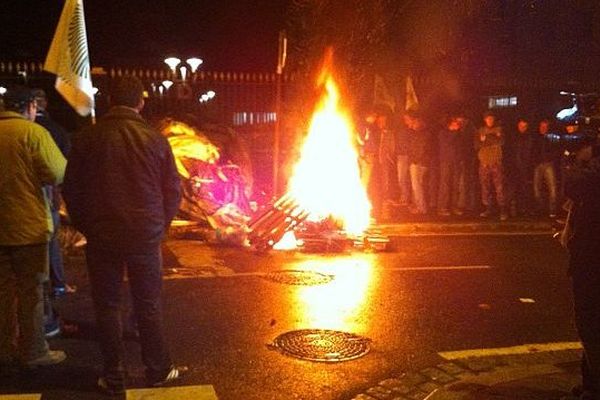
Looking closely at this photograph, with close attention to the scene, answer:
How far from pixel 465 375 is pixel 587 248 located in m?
1.56

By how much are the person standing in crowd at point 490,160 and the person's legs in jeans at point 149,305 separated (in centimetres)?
991

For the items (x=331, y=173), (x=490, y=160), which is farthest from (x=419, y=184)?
(x=331, y=173)

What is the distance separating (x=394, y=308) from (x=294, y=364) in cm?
200

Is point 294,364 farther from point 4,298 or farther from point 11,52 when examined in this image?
point 11,52

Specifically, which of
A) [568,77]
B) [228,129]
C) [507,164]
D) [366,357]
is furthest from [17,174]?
[568,77]

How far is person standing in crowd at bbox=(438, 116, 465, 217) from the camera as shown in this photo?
13898 mm

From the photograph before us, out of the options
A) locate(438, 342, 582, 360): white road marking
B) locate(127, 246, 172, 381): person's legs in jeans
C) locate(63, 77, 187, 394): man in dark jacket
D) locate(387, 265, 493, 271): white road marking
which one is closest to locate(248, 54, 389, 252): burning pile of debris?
locate(387, 265, 493, 271): white road marking

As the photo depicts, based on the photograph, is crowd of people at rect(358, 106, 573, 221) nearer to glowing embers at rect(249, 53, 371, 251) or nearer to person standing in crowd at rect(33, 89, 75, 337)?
glowing embers at rect(249, 53, 371, 251)

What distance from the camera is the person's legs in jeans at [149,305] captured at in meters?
4.82

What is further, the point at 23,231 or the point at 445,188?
the point at 445,188

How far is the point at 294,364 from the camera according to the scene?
5.55 meters

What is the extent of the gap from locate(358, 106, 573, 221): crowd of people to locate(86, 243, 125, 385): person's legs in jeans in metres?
9.12

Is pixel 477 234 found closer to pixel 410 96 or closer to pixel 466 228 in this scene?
pixel 466 228

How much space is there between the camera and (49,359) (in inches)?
212
